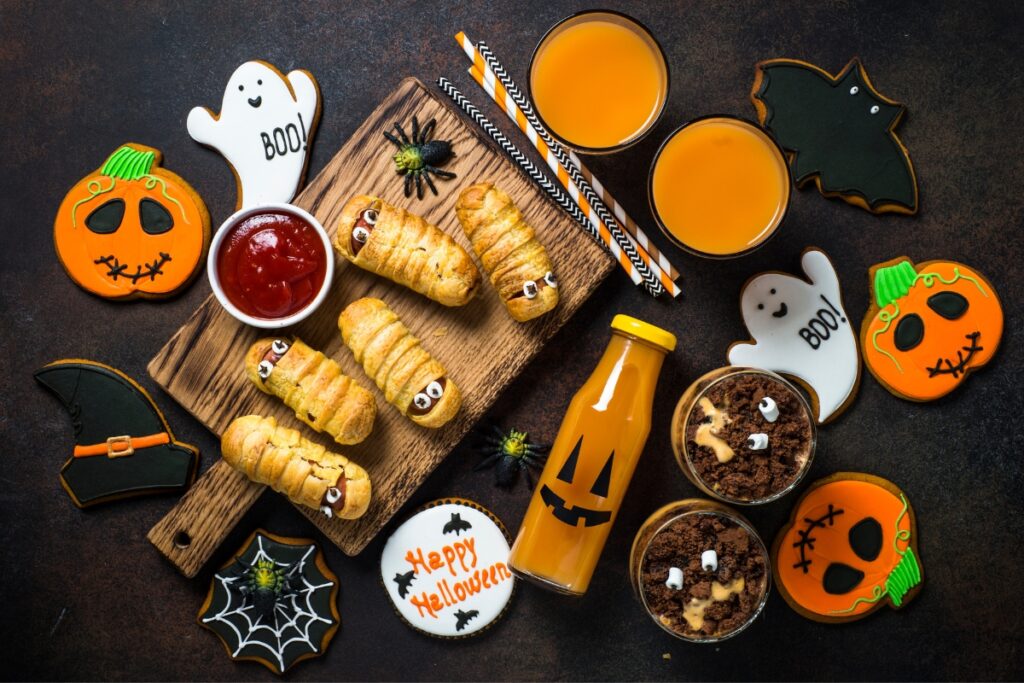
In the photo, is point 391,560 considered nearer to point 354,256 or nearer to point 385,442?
point 385,442

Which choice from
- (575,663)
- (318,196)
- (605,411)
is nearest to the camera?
(605,411)

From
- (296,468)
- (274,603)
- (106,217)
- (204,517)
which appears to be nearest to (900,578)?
(296,468)

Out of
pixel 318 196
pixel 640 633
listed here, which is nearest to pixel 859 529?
pixel 640 633

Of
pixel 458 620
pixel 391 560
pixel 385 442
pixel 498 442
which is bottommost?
pixel 458 620

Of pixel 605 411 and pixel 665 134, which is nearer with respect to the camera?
pixel 605 411

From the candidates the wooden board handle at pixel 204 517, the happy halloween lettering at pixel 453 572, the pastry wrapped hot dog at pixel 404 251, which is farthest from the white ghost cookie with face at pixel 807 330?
the wooden board handle at pixel 204 517

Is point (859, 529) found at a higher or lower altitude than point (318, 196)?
lower

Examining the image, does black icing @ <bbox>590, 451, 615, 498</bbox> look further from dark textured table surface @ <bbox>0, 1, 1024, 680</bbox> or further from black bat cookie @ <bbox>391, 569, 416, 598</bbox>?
black bat cookie @ <bbox>391, 569, 416, 598</bbox>
